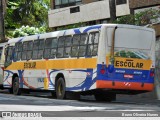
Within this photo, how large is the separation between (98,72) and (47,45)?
4532 millimetres

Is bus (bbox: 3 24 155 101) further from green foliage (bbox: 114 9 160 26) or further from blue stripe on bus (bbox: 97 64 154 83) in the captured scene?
green foliage (bbox: 114 9 160 26)

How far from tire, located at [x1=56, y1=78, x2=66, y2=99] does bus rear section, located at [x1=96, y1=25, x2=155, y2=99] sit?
2.67 metres

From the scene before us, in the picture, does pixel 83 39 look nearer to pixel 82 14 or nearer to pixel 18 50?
pixel 18 50

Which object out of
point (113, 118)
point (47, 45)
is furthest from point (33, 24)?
point (113, 118)

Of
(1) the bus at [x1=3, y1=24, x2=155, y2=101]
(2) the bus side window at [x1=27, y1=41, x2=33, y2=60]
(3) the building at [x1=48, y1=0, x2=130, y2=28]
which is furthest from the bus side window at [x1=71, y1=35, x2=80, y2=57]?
(3) the building at [x1=48, y1=0, x2=130, y2=28]

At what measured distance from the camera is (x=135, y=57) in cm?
1973

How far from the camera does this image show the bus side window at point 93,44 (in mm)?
19500

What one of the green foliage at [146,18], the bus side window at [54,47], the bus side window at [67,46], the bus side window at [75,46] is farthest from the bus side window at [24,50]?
the green foliage at [146,18]

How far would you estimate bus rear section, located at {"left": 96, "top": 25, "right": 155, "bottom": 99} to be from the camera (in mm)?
19203

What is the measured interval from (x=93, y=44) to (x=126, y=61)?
1.47 m

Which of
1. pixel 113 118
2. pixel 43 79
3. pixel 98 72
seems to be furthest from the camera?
pixel 43 79

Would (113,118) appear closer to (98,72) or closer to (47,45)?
(98,72)

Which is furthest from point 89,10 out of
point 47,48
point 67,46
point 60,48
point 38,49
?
point 67,46

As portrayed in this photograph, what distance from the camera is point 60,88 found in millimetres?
21828
